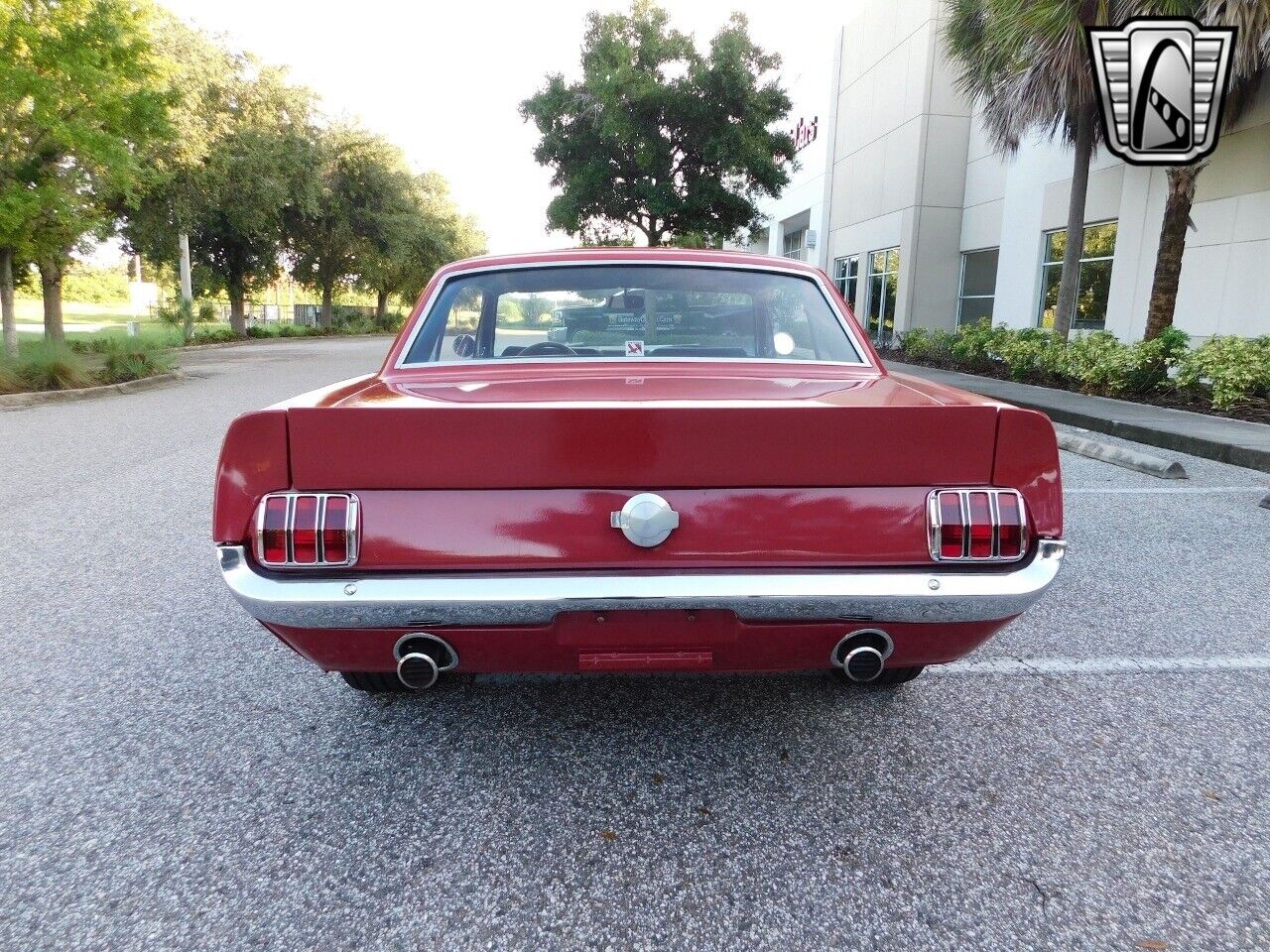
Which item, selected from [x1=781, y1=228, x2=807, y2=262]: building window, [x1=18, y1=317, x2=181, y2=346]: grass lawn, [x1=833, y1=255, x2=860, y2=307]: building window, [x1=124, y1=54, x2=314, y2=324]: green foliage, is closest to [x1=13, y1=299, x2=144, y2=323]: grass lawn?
[x1=18, y1=317, x2=181, y2=346]: grass lawn

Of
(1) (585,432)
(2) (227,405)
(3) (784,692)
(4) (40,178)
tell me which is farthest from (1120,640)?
(4) (40,178)

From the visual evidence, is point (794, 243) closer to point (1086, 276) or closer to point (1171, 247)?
point (1086, 276)

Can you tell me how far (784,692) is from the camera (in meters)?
3.10

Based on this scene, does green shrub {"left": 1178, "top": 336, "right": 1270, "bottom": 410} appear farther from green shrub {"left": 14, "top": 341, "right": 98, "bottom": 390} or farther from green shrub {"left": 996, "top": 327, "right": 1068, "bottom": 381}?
green shrub {"left": 14, "top": 341, "right": 98, "bottom": 390}

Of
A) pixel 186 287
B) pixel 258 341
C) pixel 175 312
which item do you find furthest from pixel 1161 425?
pixel 258 341

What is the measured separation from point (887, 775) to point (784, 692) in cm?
59

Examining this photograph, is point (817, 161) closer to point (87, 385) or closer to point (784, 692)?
point (87, 385)

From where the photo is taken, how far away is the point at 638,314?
3.24 meters

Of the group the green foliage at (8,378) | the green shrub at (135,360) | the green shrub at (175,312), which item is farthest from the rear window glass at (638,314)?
the green shrub at (175,312)

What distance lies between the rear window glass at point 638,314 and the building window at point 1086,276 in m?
15.1

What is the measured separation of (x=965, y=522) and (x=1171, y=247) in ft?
43.5

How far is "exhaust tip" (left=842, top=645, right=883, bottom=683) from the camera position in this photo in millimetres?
2162

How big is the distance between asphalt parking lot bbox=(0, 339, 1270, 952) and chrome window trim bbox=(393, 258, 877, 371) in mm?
1159

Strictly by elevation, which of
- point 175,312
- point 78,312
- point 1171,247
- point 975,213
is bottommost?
point 78,312
